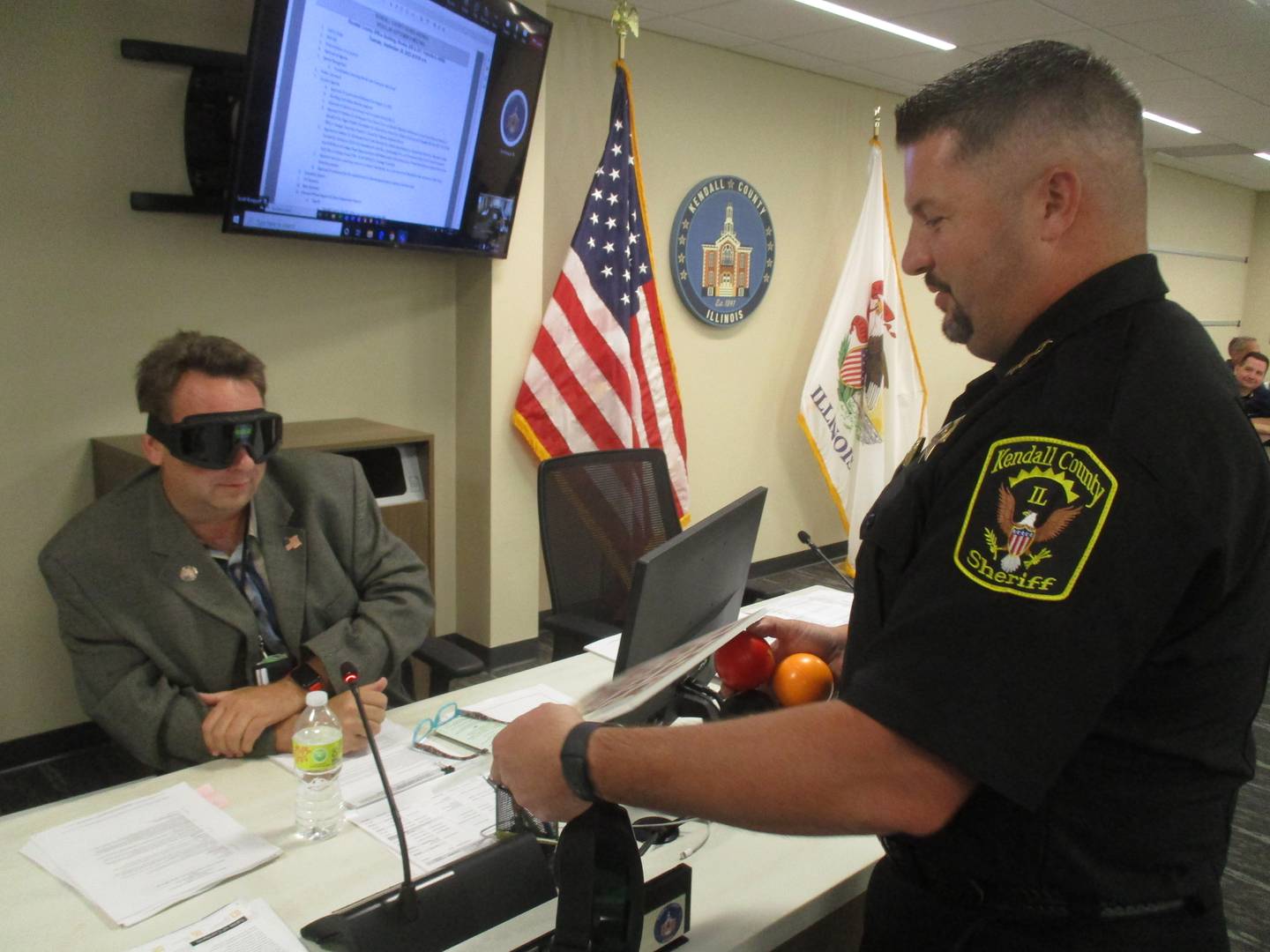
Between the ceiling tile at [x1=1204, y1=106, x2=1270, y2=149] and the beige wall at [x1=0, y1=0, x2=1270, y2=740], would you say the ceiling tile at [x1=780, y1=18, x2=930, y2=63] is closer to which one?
the beige wall at [x1=0, y1=0, x2=1270, y2=740]

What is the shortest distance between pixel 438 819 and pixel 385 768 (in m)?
0.20

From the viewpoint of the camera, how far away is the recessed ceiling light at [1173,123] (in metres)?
5.67

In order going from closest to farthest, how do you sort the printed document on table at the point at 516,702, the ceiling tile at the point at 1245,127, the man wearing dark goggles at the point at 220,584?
the man wearing dark goggles at the point at 220,584 < the printed document on table at the point at 516,702 < the ceiling tile at the point at 1245,127

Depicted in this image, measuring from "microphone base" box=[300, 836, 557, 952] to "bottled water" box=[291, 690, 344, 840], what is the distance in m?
0.22

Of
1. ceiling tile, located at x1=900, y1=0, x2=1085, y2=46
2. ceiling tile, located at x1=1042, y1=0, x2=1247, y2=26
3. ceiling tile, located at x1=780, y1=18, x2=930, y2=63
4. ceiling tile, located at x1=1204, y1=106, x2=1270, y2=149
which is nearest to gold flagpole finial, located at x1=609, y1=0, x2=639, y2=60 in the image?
ceiling tile, located at x1=780, y1=18, x2=930, y2=63

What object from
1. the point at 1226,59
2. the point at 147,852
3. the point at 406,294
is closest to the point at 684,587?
the point at 147,852

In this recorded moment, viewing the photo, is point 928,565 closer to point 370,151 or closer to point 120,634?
point 120,634

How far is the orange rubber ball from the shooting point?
1.44 metres

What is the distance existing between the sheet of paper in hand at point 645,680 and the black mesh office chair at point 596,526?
1167 millimetres

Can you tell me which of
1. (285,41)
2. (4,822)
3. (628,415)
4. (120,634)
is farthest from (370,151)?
(4,822)

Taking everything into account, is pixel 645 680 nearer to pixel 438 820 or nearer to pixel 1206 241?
pixel 438 820

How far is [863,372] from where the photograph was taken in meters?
4.84

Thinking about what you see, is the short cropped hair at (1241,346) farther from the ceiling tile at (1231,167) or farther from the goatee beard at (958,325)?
the goatee beard at (958,325)

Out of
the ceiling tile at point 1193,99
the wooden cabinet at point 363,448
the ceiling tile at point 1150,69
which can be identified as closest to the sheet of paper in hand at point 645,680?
the wooden cabinet at point 363,448
